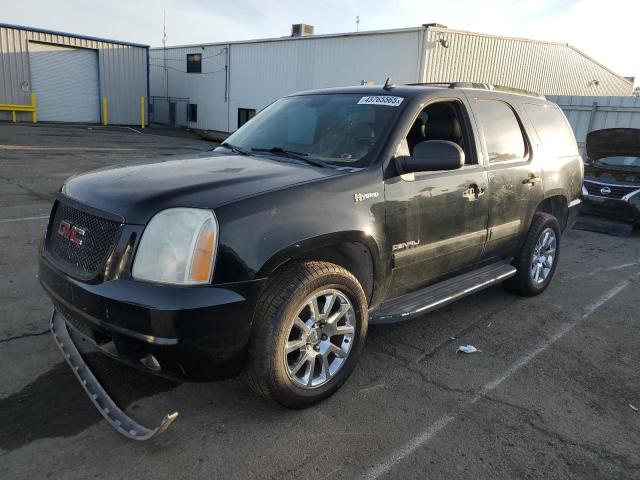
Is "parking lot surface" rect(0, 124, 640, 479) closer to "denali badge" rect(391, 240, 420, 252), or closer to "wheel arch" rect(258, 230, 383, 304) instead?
"wheel arch" rect(258, 230, 383, 304)

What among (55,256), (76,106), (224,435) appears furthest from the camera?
(76,106)

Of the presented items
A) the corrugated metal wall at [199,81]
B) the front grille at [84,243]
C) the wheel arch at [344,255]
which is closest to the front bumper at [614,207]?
the wheel arch at [344,255]

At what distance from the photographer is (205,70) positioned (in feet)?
100

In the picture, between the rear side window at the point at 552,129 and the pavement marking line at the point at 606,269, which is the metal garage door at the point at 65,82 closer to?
the rear side window at the point at 552,129

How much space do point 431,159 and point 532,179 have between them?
188 centimetres

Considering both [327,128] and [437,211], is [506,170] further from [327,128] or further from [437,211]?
[327,128]

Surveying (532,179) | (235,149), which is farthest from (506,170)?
(235,149)

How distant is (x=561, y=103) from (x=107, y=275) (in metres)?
15.5

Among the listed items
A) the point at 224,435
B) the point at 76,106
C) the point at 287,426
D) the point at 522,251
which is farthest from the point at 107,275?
the point at 76,106

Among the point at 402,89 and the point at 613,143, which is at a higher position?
the point at 402,89

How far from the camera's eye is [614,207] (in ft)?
29.0

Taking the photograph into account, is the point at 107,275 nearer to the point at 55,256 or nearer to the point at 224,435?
the point at 55,256

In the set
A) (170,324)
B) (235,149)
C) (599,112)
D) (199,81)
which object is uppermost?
(199,81)

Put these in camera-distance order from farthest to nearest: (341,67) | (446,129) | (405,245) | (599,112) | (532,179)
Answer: (341,67), (599,112), (532,179), (446,129), (405,245)
